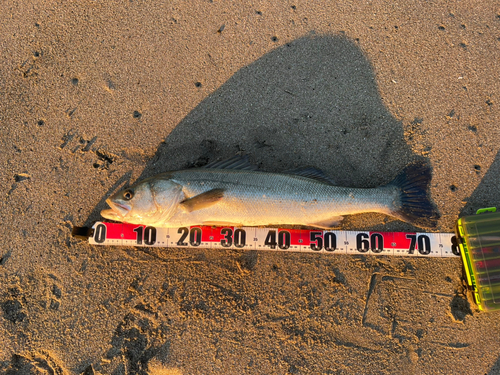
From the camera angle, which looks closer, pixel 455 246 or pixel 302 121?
pixel 455 246

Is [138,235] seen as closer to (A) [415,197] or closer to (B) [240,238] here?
(B) [240,238]

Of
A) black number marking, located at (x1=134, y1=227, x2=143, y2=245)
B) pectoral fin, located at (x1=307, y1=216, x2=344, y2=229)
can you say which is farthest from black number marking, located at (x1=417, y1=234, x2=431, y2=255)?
black number marking, located at (x1=134, y1=227, x2=143, y2=245)

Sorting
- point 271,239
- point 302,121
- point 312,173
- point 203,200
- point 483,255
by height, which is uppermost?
point 302,121

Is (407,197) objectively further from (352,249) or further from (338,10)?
(338,10)

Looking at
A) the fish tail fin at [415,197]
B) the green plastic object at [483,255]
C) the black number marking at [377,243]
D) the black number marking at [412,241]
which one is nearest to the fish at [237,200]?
the fish tail fin at [415,197]

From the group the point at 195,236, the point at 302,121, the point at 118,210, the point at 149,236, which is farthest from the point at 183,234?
the point at 302,121

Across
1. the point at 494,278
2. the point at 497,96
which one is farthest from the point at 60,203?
the point at 497,96
